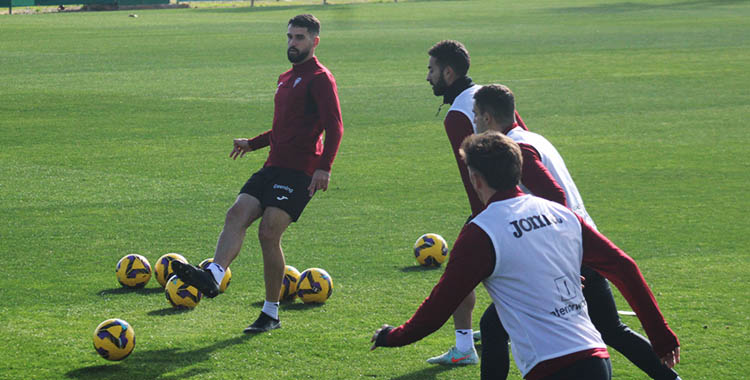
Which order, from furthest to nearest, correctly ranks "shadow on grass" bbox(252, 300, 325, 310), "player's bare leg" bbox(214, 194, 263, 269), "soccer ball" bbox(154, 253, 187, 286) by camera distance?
"soccer ball" bbox(154, 253, 187, 286) → "shadow on grass" bbox(252, 300, 325, 310) → "player's bare leg" bbox(214, 194, 263, 269)

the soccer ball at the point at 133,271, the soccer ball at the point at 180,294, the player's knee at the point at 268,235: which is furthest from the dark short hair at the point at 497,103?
the soccer ball at the point at 133,271

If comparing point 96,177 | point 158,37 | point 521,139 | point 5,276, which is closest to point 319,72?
point 521,139

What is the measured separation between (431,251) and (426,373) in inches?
121

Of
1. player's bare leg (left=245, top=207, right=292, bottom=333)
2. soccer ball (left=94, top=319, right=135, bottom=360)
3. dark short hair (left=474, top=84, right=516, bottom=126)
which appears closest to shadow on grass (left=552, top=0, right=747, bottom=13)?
player's bare leg (left=245, top=207, right=292, bottom=333)

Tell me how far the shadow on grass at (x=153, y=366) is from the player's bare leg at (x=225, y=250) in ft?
1.59

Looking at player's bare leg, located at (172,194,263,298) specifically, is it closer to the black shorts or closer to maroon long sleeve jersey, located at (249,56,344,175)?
the black shorts

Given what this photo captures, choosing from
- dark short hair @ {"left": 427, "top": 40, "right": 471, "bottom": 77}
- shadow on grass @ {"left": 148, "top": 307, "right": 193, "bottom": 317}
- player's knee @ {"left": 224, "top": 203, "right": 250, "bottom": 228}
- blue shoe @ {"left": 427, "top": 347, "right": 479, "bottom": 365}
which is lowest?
shadow on grass @ {"left": 148, "top": 307, "right": 193, "bottom": 317}

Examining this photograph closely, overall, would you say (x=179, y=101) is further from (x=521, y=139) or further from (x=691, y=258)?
(x=521, y=139)

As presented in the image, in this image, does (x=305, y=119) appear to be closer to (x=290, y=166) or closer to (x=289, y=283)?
(x=290, y=166)

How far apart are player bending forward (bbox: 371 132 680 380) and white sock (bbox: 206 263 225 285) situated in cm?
301

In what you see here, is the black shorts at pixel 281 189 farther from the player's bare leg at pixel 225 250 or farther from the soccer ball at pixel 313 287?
the soccer ball at pixel 313 287

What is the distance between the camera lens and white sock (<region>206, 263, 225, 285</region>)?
7.50 meters

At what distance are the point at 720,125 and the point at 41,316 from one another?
15.6 m

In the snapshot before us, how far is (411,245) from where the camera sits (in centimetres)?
1118
